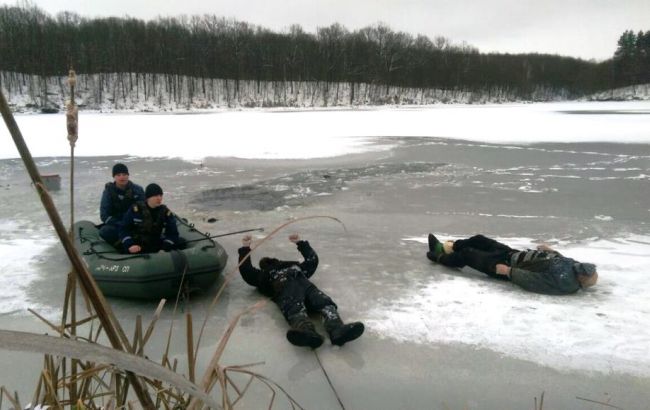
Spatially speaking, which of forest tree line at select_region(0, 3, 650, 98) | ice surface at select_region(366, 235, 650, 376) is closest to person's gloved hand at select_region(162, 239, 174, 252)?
ice surface at select_region(366, 235, 650, 376)

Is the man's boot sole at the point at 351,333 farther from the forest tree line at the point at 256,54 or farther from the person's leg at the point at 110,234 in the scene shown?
the forest tree line at the point at 256,54

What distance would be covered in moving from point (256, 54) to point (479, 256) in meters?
64.0

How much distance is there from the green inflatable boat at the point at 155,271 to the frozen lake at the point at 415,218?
239 mm

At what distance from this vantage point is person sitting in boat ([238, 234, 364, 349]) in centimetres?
326

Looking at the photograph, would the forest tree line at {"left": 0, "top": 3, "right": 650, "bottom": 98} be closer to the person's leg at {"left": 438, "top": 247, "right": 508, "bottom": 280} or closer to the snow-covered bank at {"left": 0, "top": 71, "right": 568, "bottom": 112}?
the snow-covered bank at {"left": 0, "top": 71, "right": 568, "bottom": 112}

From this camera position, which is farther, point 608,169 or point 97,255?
point 608,169

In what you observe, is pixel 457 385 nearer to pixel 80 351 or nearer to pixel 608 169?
pixel 80 351

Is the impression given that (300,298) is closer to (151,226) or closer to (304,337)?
(304,337)

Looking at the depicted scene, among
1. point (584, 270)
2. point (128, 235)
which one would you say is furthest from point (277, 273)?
point (584, 270)

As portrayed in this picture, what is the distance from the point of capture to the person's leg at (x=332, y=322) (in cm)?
326

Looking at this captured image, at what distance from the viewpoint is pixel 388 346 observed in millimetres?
3375

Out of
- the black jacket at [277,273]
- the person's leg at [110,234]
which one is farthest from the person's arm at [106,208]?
the black jacket at [277,273]

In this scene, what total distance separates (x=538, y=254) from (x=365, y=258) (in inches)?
69.2

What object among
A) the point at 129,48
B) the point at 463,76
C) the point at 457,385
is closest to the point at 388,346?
the point at 457,385
